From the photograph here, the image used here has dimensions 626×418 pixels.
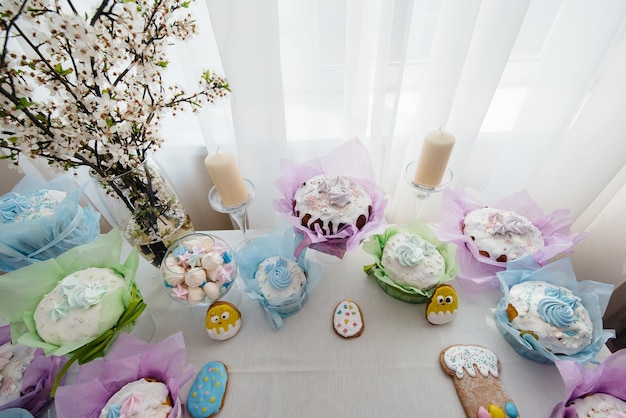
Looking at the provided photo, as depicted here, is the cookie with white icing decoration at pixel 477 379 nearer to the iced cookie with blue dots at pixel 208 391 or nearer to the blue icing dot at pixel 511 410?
the blue icing dot at pixel 511 410

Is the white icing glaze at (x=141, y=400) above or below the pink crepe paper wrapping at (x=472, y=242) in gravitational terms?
below

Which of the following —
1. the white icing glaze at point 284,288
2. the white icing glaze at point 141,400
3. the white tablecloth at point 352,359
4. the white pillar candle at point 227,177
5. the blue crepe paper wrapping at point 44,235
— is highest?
the white pillar candle at point 227,177

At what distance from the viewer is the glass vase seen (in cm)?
63

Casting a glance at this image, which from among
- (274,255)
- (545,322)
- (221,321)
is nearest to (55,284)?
(221,321)

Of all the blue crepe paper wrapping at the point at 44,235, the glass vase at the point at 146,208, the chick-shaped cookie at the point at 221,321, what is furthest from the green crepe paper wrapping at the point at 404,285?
the blue crepe paper wrapping at the point at 44,235

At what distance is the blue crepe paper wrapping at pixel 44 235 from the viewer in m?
0.60

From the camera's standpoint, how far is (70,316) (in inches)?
21.0

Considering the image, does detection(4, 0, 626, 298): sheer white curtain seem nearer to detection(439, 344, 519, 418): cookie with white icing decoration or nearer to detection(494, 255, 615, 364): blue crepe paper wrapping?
detection(494, 255, 615, 364): blue crepe paper wrapping

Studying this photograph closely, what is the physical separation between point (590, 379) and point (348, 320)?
43 centimetres

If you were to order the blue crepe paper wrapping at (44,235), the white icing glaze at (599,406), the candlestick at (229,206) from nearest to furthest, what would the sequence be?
1. the white icing glaze at (599,406)
2. the blue crepe paper wrapping at (44,235)
3. the candlestick at (229,206)

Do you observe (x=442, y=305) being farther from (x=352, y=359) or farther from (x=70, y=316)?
(x=70, y=316)

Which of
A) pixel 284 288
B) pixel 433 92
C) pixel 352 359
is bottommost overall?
pixel 352 359

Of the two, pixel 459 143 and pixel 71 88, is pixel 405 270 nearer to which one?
pixel 459 143

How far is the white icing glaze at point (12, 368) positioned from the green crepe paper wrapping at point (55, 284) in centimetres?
8
